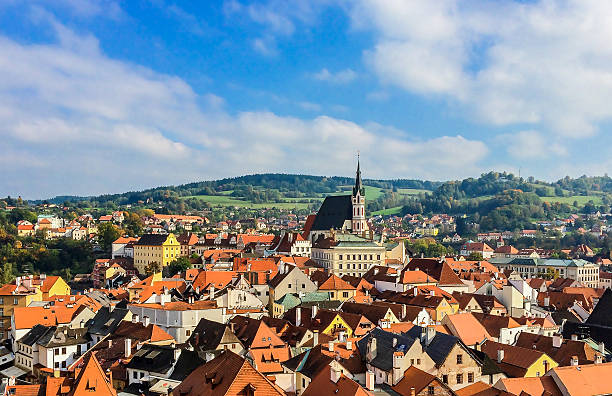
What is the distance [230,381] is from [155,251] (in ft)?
300

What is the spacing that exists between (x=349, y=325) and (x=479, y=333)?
35.7 feet

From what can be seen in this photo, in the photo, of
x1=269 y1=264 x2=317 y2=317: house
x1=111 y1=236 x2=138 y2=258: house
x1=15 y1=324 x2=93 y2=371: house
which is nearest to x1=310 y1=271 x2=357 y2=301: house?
x1=269 y1=264 x2=317 y2=317: house

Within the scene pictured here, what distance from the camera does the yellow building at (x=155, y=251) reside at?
11738 cm

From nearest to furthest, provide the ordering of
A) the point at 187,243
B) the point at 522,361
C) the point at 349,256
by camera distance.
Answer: the point at 522,361 < the point at 349,256 < the point at 187,243

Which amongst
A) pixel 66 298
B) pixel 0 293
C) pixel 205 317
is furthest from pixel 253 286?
pixel 0 293

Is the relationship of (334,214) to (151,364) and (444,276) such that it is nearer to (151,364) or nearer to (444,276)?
(444,276)

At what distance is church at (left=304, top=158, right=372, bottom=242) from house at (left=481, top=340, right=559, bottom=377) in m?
71.8

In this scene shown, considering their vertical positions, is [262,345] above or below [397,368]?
below

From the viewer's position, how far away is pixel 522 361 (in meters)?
43.8

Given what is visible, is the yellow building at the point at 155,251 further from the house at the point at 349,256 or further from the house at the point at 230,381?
the house at the point at 230,381

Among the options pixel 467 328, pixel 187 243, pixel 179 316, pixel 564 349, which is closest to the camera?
pixel 564 349

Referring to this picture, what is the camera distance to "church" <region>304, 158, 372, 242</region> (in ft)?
397

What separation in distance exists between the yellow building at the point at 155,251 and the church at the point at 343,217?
2703 cm

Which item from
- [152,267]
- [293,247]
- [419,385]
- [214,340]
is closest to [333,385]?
[419,385]
